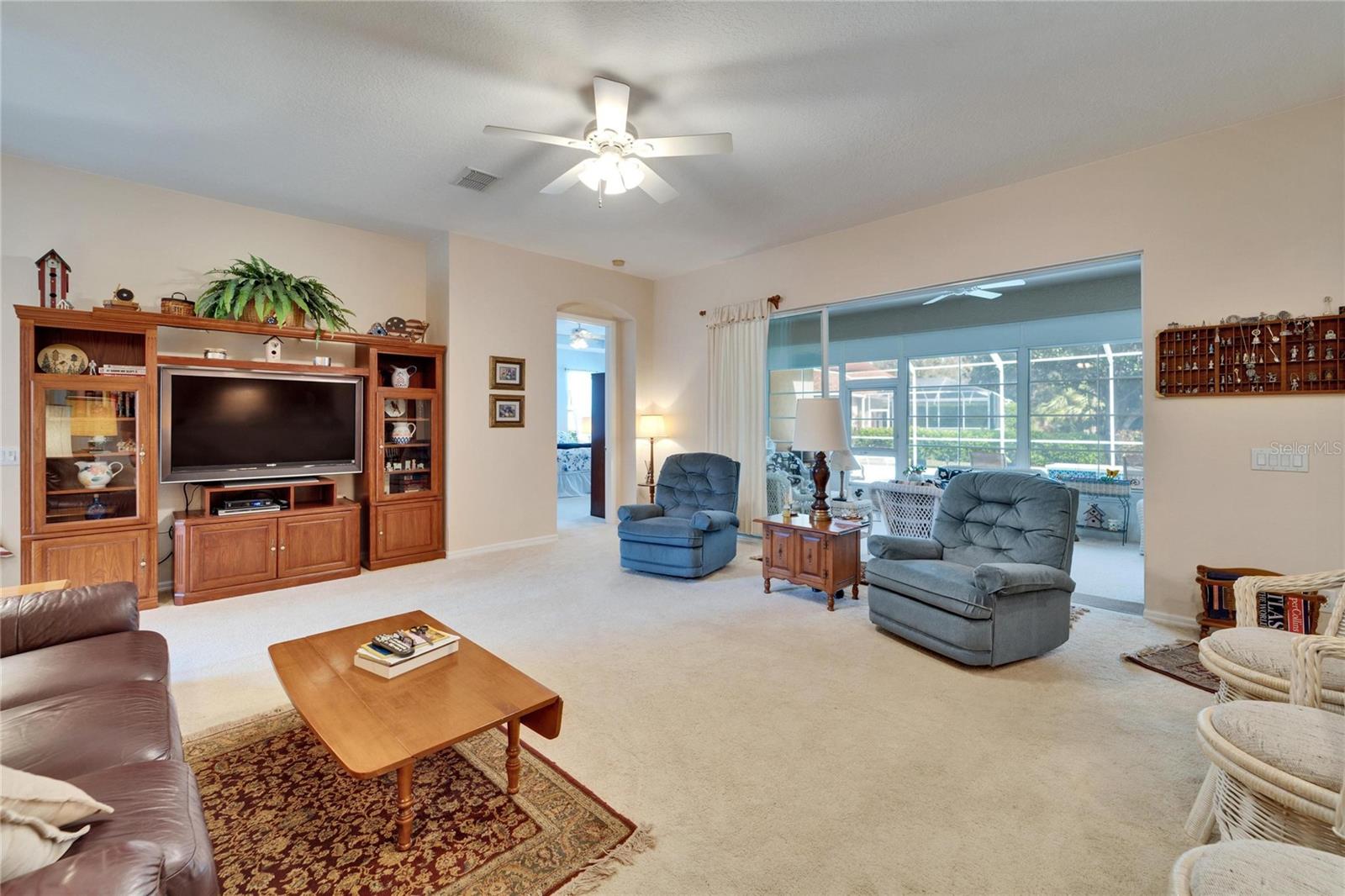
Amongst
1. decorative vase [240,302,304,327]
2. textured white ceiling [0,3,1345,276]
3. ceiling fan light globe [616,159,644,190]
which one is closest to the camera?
textured white ceiling [0,3,1345,276]

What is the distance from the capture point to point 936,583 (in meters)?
3.03

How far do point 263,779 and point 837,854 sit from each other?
1.96 m

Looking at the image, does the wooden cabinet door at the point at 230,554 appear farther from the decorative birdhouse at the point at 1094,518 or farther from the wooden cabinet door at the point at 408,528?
the decorative birdhouse at the point at 1094,518

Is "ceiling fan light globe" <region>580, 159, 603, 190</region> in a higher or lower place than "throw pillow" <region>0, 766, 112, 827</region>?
higher

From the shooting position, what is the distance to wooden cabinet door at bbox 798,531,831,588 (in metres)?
3.98

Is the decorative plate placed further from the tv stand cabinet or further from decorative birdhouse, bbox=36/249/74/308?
the tv stand cabinet

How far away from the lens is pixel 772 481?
6.00m

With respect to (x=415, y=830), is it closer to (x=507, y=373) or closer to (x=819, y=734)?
(x=819, y=734)

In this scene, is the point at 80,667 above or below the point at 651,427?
below

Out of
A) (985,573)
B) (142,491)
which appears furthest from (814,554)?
(142,491)

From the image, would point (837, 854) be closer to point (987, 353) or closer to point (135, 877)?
point (135, 877)

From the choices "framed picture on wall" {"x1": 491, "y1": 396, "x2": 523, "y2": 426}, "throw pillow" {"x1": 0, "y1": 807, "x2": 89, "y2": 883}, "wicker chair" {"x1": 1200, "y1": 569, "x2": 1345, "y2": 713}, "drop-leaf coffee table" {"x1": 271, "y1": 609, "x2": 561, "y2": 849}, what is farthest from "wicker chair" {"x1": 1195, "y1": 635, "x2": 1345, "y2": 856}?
"framed picture on wall" {"x1": 491, "y1": 396, "x2": 523, "y2": 426}

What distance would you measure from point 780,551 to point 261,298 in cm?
427

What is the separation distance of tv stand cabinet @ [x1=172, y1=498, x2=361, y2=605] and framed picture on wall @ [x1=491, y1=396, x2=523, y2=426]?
1476mm
